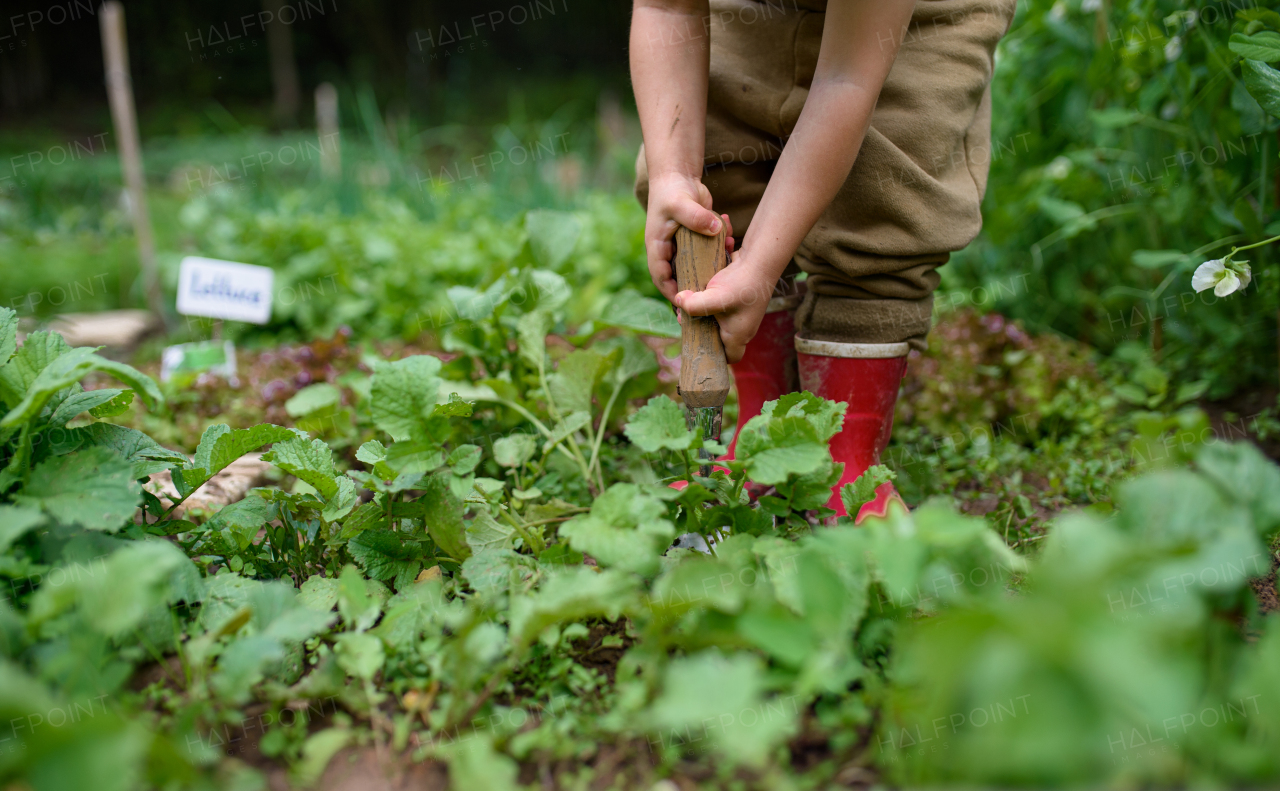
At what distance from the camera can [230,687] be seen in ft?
2.32

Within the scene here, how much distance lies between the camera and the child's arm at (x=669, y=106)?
1137 millimetres

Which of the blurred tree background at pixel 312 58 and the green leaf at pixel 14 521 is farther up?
the green leaf at pixel 14 521

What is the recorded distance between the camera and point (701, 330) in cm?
108

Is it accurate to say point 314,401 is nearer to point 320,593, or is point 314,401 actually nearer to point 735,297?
point 320,593

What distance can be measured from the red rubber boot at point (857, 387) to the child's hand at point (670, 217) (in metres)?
0.27

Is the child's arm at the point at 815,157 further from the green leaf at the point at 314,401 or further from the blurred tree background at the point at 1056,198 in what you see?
the green leaf at the point at 314,401

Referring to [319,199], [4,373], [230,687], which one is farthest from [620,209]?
[230,687]

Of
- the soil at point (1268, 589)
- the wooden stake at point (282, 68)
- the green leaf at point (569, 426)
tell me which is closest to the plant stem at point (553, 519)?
the green leaf at point (569, 426)

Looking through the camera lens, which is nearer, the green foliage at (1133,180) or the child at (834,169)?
the child at (834,169)

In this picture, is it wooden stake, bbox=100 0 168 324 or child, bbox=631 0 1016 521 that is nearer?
child, bbox=631 0 1016 521

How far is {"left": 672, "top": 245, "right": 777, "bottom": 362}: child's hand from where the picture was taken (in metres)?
1.03

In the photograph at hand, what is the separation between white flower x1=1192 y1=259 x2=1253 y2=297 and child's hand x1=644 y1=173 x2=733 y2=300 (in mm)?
652

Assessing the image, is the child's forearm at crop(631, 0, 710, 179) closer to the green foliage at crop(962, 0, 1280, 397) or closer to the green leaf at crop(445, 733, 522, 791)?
the green foliage at crop(962, 0, 1280, 397)

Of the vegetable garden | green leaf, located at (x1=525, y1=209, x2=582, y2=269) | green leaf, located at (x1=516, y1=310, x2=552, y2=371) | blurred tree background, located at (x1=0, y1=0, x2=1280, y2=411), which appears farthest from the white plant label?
green leaf, located at (x1=516, y1=310, x2=552, y2=371)
